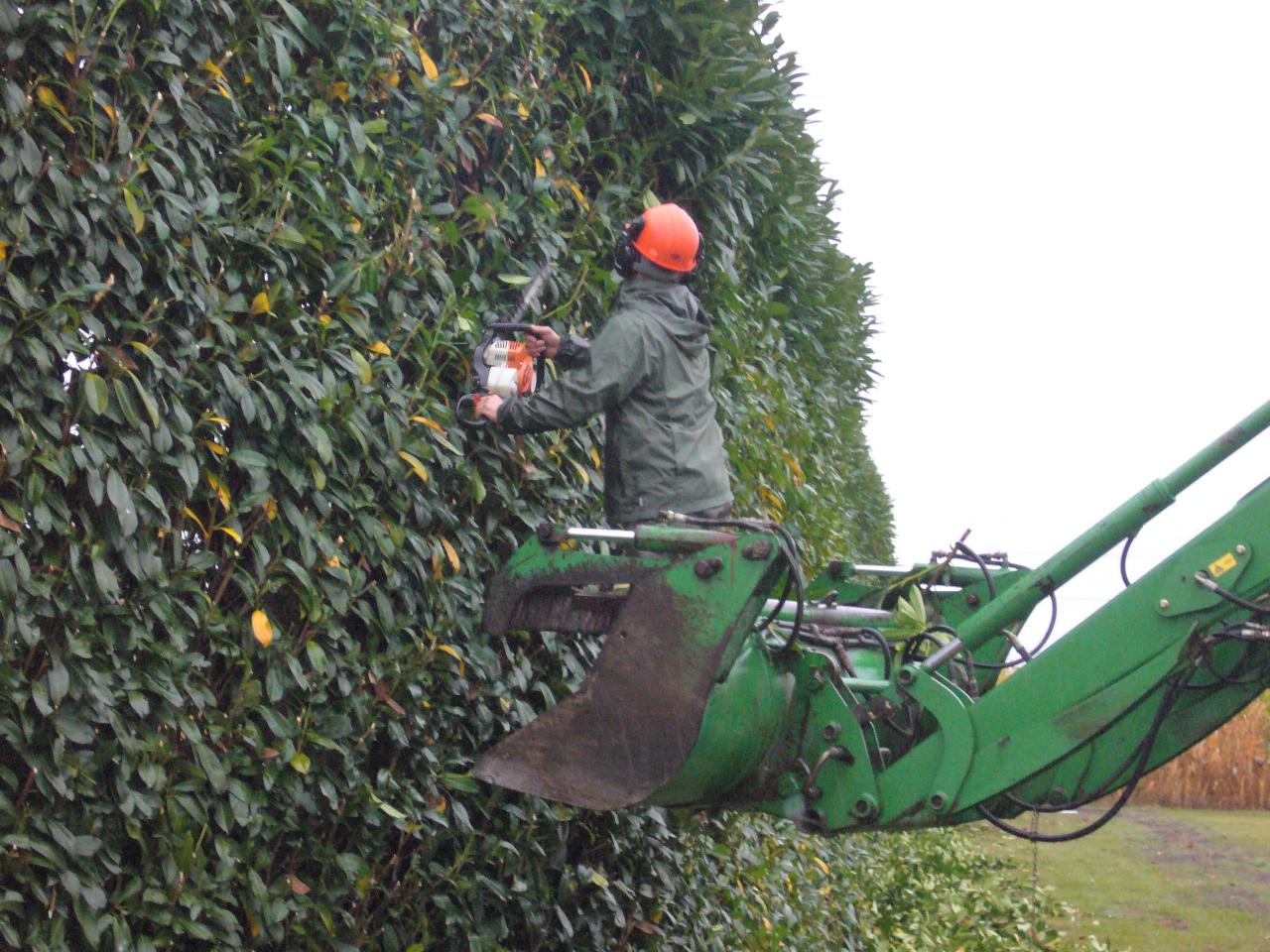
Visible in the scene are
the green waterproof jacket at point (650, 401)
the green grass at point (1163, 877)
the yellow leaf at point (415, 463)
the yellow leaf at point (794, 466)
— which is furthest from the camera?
the green grass at point (1163, 877)

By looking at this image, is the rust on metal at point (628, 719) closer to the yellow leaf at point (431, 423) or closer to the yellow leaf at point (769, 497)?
the yellow leaf at point (431, 423)

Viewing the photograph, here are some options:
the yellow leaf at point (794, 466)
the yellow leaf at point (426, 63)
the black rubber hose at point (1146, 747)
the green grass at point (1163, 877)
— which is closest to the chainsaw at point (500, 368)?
the yellow leaf at point (426, 63)

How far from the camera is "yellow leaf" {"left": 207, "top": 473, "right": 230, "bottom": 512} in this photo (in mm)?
3535

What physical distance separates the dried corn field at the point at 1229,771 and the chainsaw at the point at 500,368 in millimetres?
13039

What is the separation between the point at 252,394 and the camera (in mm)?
3633

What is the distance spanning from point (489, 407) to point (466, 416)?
0.64 ft

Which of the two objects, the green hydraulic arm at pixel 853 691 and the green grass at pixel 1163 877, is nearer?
the green hydraulic arm at pixel 853 691

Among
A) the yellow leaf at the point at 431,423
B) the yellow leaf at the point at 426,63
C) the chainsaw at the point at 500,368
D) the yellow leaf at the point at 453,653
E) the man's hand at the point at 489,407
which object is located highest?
the yellow leaf at the point at 426,63

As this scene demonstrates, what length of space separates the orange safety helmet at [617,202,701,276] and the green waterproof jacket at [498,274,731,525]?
0.06 meters

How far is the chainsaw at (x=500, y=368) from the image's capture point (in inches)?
171

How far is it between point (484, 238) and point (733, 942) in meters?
3.20

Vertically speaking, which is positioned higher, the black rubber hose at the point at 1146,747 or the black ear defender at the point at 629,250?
the black ear defender at the point at 629,250

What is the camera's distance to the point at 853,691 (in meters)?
4.22

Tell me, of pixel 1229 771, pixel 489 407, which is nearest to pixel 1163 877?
pixel 1229 771
